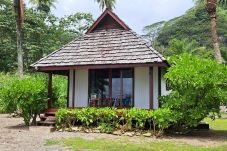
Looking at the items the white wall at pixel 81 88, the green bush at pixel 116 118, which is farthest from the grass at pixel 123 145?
the white wall at pixel 81 88

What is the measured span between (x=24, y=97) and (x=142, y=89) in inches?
215

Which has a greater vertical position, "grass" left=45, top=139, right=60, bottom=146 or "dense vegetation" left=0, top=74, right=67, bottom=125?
"dense vegetation" left=0, top=74, right=67, bottom=125

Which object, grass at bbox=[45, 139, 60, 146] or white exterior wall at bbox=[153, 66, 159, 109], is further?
white exterior wall at bbox=[153, 66, 159, 109]

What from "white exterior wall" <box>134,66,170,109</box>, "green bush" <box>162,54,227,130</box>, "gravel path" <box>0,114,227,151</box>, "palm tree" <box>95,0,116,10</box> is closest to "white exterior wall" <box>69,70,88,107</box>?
"white exterior wall" <box>134,66,170,109</box>

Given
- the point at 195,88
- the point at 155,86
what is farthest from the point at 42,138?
the point at 155,86

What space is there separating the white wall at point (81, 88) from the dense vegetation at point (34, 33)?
19.9 metres

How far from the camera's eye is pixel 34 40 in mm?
42312

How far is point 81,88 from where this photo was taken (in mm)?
18406

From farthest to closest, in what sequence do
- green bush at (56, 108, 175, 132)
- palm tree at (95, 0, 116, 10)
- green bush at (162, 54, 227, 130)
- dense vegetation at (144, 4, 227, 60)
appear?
1. dense vegetation at (144, 4, 227, 60)
2. palm tree at (95, 0, 116, 10)
3. green bush at (56, 108, 175, 132)
4. green bush at (162, 54, 227, 130)

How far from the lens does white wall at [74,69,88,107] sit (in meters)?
18.2

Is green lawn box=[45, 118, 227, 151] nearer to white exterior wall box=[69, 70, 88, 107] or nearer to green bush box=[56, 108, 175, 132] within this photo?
green bush box=[56, 108, 175, 132]

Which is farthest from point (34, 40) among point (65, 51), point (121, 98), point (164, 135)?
point (164, 135)

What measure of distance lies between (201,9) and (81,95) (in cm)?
5399

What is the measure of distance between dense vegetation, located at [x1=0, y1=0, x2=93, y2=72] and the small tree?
21221 mm
